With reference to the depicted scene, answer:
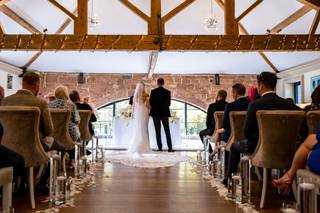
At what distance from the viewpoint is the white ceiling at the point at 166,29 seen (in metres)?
7.37

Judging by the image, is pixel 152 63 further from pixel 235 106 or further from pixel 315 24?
pixel 235 106

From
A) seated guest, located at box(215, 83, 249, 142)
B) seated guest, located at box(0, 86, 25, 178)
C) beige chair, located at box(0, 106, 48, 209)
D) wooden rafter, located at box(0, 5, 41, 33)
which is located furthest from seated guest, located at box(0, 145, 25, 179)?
wooden rafter, located at box(0, 5, 41, 33)

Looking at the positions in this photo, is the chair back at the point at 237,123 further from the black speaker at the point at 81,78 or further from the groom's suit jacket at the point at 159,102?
the black speaker at the point at 81,78

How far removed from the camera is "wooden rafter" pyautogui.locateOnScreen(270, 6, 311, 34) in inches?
268

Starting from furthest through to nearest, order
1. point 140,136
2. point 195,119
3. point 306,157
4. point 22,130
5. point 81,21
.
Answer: point 195,119, point 81,21, point 140,136, point 22,130, point 306,157

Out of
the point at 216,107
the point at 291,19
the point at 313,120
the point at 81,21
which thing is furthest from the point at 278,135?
the point at 291,19

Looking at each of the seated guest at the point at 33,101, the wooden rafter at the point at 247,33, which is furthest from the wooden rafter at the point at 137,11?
the seated guest at the point at 33,101

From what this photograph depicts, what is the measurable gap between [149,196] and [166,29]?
18.9ft

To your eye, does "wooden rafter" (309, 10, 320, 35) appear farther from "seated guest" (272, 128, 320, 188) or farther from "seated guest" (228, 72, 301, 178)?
"seated guest" (272, 128, 320, 188)

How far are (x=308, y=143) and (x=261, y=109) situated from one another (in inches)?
24.5

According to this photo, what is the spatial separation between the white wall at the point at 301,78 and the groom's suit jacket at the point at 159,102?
4099mm

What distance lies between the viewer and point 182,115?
10914mm

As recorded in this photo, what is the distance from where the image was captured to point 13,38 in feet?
21.6

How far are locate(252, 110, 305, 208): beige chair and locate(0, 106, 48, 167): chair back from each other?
1800 mm
